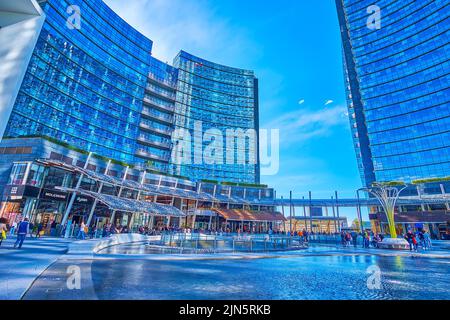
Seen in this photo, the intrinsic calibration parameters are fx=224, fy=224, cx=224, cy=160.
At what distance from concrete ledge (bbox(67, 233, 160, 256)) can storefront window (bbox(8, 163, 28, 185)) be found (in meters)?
13.8

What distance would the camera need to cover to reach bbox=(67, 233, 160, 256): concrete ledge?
10714 millimetres

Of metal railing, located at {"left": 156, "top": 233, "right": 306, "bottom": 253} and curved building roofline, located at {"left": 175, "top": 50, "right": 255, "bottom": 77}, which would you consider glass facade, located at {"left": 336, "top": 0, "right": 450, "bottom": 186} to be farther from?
metal railing, located at {"left": 156, "top": 233, "right": 306, "bottom": 253}

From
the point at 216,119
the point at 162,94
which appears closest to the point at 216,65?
the point at 216,119

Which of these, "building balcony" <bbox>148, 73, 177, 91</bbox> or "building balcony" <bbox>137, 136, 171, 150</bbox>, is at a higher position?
"building balcony" <bbox>148, 73, 177, 91</bbox>

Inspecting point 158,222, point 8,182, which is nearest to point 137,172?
point 158,222

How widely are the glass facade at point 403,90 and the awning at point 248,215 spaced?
117ft

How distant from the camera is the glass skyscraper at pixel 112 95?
4197cm

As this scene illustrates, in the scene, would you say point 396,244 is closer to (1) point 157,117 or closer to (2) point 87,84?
(1) point 157,117

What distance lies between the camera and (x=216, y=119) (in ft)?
263

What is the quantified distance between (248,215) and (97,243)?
38.7 meters

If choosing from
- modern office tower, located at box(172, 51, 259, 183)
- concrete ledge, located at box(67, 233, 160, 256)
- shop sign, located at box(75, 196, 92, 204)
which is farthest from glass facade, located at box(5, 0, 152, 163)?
concrete ledge, located at box(67, 233, 160, 256)

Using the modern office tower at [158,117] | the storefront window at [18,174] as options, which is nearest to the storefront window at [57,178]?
the storefront window at [18,174]
